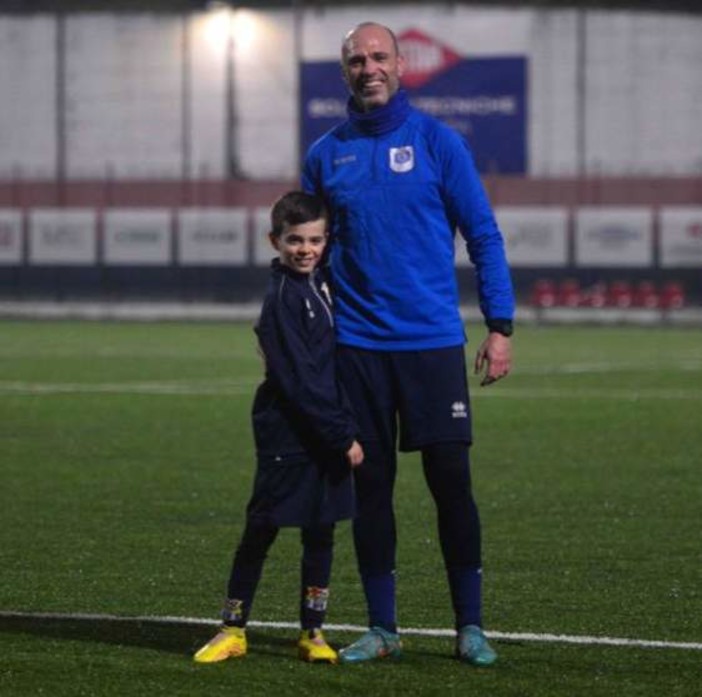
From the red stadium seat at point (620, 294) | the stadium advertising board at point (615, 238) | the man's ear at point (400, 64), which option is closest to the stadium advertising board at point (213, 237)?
the stadium advertising board at point (615, 238)

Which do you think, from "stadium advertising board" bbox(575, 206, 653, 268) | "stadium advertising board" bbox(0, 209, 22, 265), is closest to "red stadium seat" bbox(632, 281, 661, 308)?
"stadium advertising board" bbox(575, 206, 653, 268)

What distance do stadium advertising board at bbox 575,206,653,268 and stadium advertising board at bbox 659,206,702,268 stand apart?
256mm

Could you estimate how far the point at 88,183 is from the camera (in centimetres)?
5353

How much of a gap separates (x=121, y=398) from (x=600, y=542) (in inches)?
445

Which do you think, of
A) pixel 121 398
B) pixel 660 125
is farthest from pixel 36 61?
pixel 121 398

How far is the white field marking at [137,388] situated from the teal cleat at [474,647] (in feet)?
48.7

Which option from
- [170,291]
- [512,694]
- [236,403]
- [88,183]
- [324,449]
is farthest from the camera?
[88,183]

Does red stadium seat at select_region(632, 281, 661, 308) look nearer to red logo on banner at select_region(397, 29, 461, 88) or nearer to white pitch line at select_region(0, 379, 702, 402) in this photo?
red logo on banner at select_region(397, 29, 461, 88)

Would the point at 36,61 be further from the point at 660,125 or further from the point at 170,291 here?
the point at 660,125

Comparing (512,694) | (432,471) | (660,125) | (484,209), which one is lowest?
(512,694)

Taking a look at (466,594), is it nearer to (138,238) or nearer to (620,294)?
(620,294)

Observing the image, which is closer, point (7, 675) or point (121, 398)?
point (7, 675)

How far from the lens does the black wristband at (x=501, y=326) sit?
791 centimetres

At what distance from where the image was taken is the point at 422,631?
8508 millimetres
